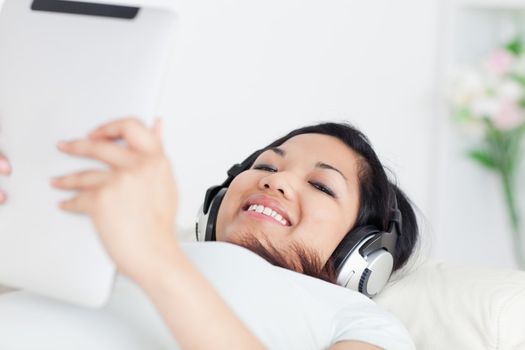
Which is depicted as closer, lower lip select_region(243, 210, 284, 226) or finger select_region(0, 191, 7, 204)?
finger select_region(0, 191, 7, 204)

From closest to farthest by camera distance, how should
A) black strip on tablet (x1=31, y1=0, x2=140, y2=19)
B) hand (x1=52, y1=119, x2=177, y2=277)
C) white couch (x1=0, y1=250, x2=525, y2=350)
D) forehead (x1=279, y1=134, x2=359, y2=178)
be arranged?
1. hand (x1=52, y1=119, x2=177, y2=277)
2. black strip on tablet (x1=31, y1=0, x2=140, y2=19)
3. white couch (x1=0, y1=250, x2=525, y2=350)
4. forehead (x1=279, y1=134, x2=359, y2=178)

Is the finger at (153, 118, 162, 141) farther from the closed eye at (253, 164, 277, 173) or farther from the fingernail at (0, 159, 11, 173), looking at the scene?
the closed eye at (253, 164, 277, 173)

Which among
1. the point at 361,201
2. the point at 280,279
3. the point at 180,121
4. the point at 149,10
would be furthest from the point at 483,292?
the point at 180,121

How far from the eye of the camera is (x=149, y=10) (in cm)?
105

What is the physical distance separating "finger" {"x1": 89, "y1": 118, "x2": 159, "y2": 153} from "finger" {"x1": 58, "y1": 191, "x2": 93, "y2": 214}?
2.7 inches

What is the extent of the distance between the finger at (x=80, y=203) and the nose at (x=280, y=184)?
0.59 m

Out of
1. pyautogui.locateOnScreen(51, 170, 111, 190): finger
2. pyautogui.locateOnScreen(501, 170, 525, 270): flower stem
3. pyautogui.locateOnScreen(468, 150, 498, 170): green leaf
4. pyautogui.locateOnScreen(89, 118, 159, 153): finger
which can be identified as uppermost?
pyautogui.locateOnScreen(89, 118, 159, 153): finger

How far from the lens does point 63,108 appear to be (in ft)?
3.46

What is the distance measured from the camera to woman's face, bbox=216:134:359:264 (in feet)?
4.93

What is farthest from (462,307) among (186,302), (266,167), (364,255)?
(186,302)

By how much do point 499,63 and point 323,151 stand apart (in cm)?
206

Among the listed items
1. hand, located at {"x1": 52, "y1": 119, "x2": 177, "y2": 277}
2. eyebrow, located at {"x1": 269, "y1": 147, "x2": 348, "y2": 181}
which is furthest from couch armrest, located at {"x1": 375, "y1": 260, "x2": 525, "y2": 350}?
hand, located at {"x1": 52, "y1": 119, "x2": 177, "y2": 277}

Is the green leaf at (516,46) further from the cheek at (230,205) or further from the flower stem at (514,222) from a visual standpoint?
the cheek at (230,205)

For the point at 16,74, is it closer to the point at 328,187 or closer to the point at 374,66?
the point at 328,187
